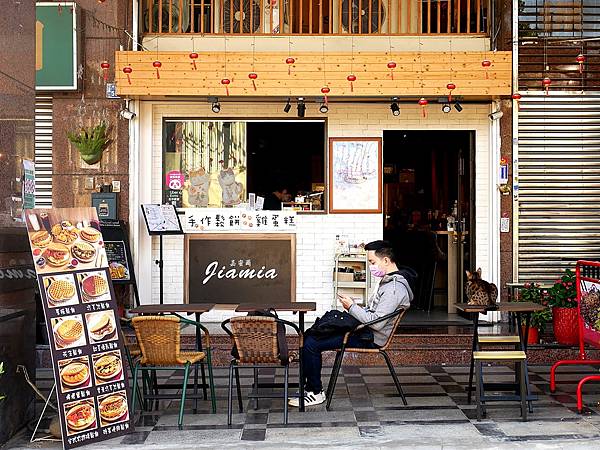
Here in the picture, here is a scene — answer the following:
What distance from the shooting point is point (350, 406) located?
22.9ft

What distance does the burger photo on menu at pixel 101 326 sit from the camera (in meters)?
5.92

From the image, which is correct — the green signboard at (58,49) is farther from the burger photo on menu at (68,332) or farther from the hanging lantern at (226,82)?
the burger photo on menu at (68,332)

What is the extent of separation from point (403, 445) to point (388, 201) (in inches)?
314

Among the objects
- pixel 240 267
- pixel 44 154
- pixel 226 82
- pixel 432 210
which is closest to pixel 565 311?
pixel 240 267

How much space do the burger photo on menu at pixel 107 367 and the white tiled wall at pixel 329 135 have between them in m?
4.22

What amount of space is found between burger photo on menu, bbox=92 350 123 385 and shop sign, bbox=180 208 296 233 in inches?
171

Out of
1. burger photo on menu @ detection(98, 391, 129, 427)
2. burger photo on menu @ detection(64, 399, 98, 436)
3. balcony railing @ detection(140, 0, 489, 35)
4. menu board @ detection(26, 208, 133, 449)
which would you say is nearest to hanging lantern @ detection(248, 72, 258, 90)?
balcony railing @ detection(140, 0, 489, 35)

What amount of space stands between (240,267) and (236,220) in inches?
23.0

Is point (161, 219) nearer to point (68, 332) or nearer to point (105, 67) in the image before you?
point (105, 67)

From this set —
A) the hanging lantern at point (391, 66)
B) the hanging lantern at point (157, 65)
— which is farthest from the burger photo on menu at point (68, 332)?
the hanging lantern at point (391, 66)

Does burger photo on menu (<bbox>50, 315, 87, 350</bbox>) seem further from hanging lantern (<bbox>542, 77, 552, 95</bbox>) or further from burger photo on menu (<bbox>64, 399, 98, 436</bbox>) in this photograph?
hanging lantern (<bbox>542, 77, 552, 95</bbox>)

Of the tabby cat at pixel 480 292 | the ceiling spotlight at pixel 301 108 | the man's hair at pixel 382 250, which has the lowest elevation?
the tabby cat at pixel 480 292

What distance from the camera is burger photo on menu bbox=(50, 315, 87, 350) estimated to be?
573cm

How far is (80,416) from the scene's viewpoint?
19.0 ft
